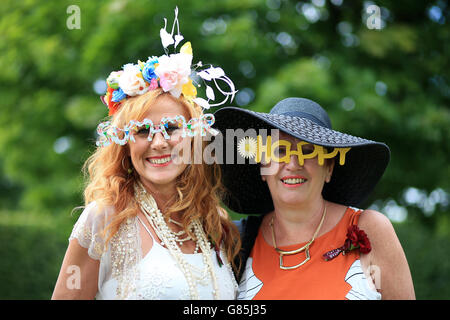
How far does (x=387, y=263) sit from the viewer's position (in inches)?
106

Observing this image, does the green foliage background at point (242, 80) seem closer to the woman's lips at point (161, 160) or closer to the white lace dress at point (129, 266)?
the woman's lips at point (161, 160)

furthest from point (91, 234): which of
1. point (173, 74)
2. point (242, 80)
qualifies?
point (242, 80)

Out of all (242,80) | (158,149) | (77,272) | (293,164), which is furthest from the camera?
(242,80)

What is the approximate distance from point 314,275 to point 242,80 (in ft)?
13.3

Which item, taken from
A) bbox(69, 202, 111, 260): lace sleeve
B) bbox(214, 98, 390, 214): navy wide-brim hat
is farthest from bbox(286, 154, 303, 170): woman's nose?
bbox(69, 202, 111, 260): lace sleeve

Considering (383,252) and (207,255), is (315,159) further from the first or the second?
(207,255)

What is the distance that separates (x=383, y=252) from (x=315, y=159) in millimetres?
606

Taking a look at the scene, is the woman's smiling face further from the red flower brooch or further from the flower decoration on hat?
the red flower brooch

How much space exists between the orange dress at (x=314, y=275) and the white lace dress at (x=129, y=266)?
340mm

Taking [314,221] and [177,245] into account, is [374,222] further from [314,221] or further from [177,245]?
[177,245]

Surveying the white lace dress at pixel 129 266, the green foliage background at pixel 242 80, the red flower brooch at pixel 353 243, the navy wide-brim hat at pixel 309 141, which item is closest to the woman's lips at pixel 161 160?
the white lace dress at pixel 129 266

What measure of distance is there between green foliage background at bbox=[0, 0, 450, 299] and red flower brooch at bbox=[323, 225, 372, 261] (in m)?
3.02
